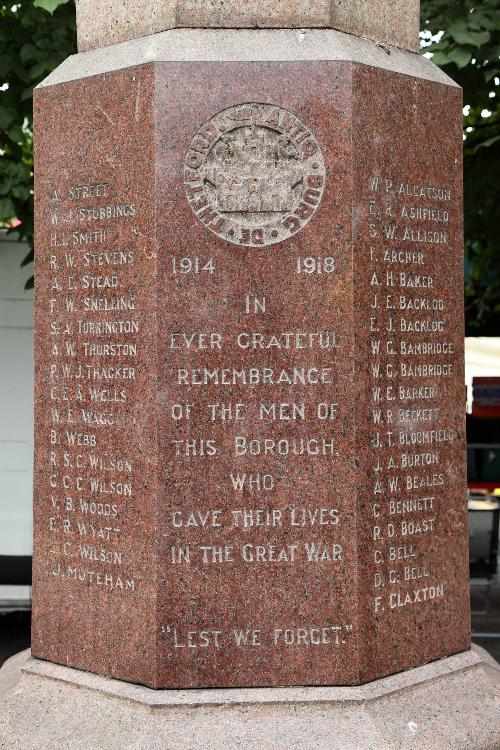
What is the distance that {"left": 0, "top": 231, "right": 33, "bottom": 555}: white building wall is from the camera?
8961mm

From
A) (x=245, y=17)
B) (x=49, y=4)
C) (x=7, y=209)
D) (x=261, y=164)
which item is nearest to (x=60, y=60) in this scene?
(x=7, y=209)

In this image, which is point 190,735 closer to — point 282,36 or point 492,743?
point 492,743

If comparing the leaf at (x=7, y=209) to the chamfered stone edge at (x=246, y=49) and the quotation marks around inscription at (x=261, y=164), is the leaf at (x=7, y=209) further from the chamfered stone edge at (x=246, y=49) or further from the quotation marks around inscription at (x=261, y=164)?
the quotation marks around inscription at (x=261, y=164)

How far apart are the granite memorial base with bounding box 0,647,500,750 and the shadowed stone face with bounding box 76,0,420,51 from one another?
2.37 m

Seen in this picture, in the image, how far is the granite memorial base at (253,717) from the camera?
13.1ft

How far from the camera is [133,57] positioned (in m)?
4.40

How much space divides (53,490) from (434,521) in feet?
4.77

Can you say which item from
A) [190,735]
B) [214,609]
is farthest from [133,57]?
[190,735]

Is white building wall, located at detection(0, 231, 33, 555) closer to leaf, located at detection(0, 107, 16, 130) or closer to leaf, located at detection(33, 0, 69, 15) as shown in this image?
leaf, located at detection(0, 107, 16, 130)

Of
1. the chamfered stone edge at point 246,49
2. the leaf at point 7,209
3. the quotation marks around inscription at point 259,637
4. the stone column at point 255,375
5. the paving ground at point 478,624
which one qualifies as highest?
the leaf at point 7,209

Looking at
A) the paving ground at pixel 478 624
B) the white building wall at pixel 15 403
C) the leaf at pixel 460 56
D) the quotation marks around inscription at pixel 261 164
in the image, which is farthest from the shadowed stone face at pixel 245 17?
the paving ground at pixel 478 624

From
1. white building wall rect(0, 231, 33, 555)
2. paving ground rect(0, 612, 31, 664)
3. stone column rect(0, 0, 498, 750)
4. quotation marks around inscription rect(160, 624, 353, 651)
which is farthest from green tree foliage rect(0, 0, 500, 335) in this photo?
quotation marks around inscription rect(160, 624, 353, 651)

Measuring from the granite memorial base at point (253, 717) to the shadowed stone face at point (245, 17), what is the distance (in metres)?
2.37

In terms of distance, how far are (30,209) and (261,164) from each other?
4421mm
